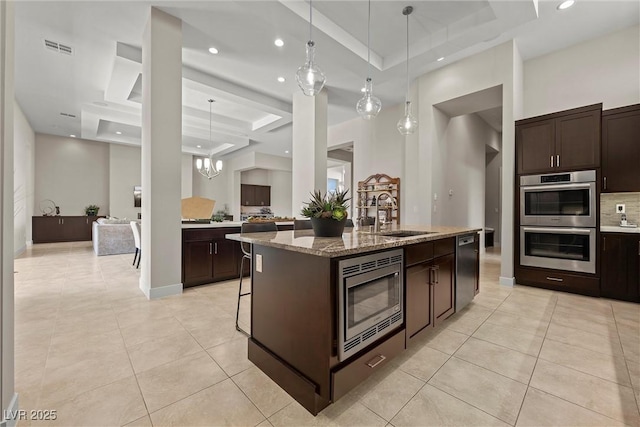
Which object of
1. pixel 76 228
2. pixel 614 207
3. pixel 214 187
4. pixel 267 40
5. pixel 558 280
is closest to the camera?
pixel 558 280

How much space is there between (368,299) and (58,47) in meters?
5.65

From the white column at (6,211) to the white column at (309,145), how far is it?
13.2 feet

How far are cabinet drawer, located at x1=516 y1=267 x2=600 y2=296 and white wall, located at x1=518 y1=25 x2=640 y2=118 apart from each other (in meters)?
2.37

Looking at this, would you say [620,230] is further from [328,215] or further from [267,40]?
[267,40]

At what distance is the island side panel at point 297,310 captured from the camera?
1.46 m

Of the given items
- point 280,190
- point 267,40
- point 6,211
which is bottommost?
point 6,211

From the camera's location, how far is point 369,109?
10.8 ft

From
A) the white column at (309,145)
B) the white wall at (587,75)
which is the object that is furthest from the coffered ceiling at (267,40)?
the white column at (309,145)

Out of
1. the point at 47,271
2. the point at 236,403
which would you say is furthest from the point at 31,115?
the point at 236,403

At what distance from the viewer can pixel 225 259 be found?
164 inches

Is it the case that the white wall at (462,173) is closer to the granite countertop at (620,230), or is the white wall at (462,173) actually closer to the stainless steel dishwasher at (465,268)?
the stainless steel dishwasher at (465,268)

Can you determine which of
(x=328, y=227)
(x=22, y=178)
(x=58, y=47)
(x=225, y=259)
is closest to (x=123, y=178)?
(x=22, y=178)

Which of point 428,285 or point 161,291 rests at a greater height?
point 428,285

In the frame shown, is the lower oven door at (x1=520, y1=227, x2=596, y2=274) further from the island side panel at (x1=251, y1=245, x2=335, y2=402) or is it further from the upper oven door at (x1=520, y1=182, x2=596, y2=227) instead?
the island side panel at (x1=251, y1=245, x2=335, y2=402)
